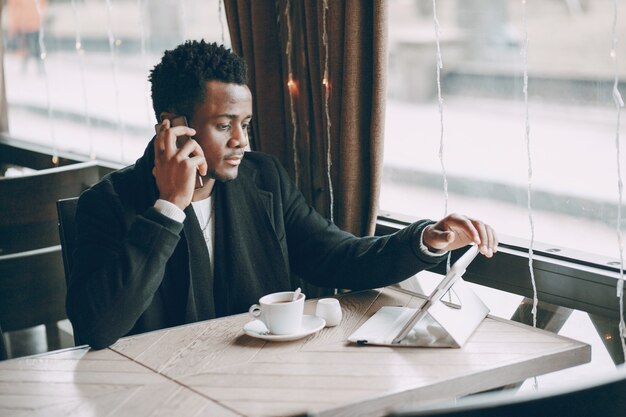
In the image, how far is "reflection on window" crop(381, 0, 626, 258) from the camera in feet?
6.53

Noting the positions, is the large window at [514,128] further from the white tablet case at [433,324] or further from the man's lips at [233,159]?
the man's lips at [233,159]

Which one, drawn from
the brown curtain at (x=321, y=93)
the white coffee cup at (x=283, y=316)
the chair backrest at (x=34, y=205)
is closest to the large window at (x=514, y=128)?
the brown curtain at (x=321, y=93)

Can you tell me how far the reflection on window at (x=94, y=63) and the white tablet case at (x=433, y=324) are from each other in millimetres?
1463

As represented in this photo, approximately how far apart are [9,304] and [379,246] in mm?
1537

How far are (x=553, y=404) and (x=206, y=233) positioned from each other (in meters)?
1.27

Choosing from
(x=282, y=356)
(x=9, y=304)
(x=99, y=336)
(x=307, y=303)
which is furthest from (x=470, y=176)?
(x=9, y=304)

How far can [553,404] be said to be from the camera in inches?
41.3

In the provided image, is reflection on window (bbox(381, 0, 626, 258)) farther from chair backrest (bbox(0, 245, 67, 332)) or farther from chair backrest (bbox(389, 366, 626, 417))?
chair backrest (bbox(0, 245, 67, 332))

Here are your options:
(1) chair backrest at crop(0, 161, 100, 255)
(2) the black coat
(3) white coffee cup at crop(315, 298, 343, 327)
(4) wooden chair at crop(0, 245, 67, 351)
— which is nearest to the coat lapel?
(2) the black coat

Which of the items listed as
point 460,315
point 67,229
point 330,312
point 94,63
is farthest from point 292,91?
point 94,63

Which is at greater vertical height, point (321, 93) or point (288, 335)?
point (321, 93)

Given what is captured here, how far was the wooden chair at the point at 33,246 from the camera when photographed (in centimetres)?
295

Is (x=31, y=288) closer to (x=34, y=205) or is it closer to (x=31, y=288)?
(x=31, y=288)

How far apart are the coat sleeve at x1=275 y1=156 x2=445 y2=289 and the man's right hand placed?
342 millimetres
